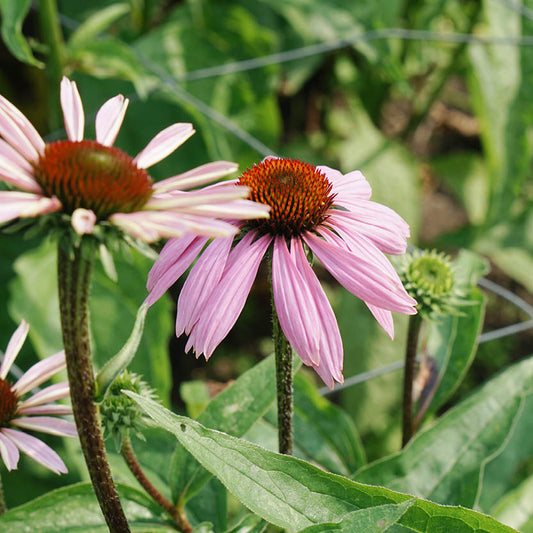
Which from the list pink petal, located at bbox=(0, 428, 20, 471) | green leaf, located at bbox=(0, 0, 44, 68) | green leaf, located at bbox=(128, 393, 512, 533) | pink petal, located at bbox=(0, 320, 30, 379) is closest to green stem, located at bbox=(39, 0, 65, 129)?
green leaf, located at bbox=(0, 0, 44, 68)

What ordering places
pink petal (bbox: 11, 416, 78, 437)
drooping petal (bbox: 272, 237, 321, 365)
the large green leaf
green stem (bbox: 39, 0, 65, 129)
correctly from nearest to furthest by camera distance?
drooping petal (bbox: 272, 237, 321, 365), pink petal (bbox: 11, 416, 78, 437), the large green leaf, green stem (bbox: 39, 0, 65, 129)

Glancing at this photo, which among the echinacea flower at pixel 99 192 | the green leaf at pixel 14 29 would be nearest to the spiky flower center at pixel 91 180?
the echinacea flower at pixel 99 192

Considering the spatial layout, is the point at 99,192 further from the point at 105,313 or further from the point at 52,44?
the point at 52,44

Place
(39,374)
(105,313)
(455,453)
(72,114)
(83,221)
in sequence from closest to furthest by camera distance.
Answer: (83,221) → (72,114) → (39,374) → (455,453) → (105,313)

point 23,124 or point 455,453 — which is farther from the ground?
point 23,124

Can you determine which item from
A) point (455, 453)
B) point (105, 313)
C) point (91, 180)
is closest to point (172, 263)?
point (91, 180)

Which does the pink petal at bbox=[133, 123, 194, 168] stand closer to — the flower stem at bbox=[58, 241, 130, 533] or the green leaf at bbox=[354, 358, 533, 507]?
the flower stem at bbox=[58, 241, 130, 533]

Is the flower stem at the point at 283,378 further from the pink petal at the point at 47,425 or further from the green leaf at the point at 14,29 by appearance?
the green leaf at the point at 14,29
